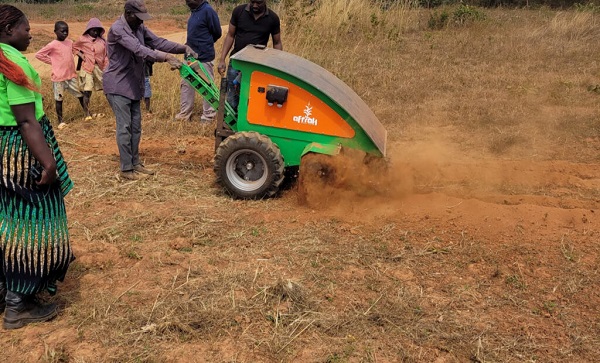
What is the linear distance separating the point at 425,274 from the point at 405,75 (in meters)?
6.67

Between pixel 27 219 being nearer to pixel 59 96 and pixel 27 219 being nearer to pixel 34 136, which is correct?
pixel 34 136

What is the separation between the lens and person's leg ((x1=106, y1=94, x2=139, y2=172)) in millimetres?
5551

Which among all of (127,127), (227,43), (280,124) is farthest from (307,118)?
(227,43)

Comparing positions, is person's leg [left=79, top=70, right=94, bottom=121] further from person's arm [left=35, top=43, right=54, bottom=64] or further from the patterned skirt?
the patterned skirt

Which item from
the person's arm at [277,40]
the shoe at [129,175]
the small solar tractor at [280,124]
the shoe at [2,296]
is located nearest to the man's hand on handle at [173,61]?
the small solar tractor at [280,124]

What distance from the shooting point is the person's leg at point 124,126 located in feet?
18.2

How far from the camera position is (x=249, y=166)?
17.3 feet

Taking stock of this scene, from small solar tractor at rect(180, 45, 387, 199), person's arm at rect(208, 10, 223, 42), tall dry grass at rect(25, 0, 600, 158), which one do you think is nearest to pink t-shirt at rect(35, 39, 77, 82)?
tall dry grass at rect(25, 0, 600, 158)

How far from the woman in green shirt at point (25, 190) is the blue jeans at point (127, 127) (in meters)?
2.36

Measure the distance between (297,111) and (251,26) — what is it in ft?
6.38

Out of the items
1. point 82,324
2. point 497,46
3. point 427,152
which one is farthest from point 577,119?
point 82,324

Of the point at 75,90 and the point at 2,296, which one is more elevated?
the point at 75,90

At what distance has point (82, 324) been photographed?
3.39m

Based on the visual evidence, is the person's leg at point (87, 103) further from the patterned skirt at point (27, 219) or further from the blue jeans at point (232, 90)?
the patterned skirt at point (27, 219)
